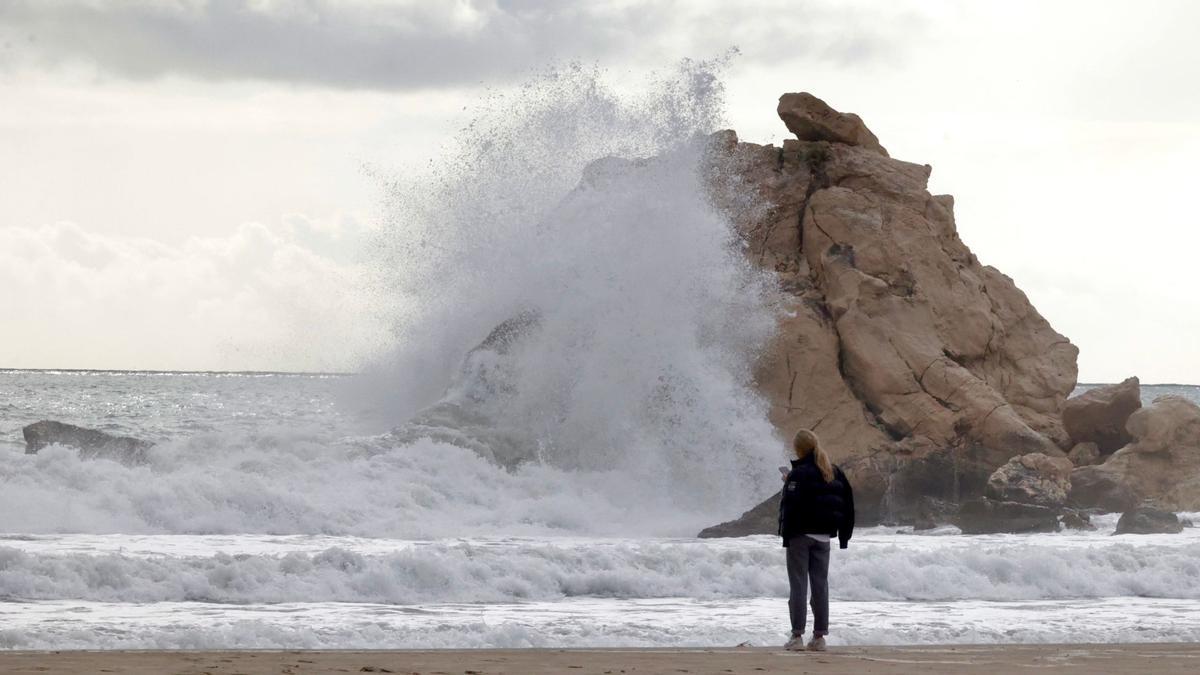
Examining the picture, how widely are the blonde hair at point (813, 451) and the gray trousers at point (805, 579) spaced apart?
0.42 meters

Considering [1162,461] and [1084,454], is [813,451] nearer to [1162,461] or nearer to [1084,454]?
[1162,461]

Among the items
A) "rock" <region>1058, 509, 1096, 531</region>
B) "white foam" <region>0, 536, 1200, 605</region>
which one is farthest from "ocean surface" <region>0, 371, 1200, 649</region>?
"rock" <region>1058, 509, 1096, 531</region>

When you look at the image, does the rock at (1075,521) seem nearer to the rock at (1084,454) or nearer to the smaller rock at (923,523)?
the smaller rock at (923,523)

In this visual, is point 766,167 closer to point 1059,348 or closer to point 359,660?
point 1059,348

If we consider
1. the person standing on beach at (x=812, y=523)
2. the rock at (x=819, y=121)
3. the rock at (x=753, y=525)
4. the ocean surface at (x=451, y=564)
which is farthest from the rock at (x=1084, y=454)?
the person standing on beach at (x=812, y=523)

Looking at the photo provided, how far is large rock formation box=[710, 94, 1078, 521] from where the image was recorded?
18672 mm

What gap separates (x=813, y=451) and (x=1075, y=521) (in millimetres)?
10066

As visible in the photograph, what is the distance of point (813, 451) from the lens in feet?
28.0

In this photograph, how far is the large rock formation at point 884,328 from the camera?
1867cm

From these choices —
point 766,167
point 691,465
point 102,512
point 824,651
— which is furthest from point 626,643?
point 766,167

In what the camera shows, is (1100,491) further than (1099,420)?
No

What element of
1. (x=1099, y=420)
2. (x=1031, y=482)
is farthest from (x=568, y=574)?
(x=1099, y=420)

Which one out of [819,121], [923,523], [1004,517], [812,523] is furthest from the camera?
[819,121]

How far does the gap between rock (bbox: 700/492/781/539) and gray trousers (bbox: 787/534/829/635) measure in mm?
7022
